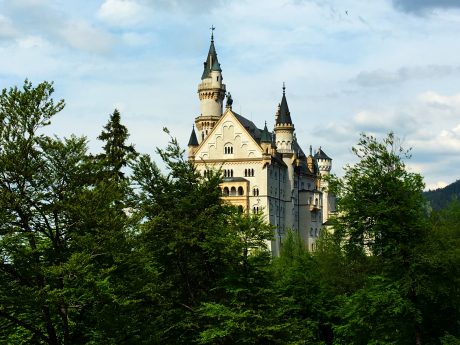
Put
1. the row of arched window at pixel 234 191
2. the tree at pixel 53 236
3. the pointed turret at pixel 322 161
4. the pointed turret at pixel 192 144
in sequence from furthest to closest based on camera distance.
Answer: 1. the pointed turret at pixel 322 161
2. the pointed turret at pixel 192 144
3. the row of arched window at pixel 234 191
4. the tree at pixel 53 236

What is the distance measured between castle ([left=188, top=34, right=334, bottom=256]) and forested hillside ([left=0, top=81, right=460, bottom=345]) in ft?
244

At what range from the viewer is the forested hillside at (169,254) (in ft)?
84.6

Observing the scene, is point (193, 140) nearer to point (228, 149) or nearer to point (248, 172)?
point (228, 149)

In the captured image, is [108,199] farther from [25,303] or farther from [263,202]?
[263,202]

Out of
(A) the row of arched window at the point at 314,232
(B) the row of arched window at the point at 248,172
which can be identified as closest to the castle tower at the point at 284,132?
(B) the row of arched window at the point at 248,172

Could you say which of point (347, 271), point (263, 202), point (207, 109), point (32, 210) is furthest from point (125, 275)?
point (207, 109)

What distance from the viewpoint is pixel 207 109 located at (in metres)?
128

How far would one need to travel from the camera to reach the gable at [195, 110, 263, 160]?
121438mm

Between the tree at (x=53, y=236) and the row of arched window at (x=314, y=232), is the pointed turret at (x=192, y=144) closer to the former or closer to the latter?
the row of arched window at (x=314, y=232)

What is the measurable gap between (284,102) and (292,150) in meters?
8.41

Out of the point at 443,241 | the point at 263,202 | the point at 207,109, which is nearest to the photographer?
the point at 443,241

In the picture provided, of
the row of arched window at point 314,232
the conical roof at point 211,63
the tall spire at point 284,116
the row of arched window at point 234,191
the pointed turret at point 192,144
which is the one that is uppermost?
the conical roof at point 211,63

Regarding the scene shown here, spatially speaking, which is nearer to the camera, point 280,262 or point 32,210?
point 32,210

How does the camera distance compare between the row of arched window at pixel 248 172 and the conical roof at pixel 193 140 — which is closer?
the row of arched window at pixel 248 172
